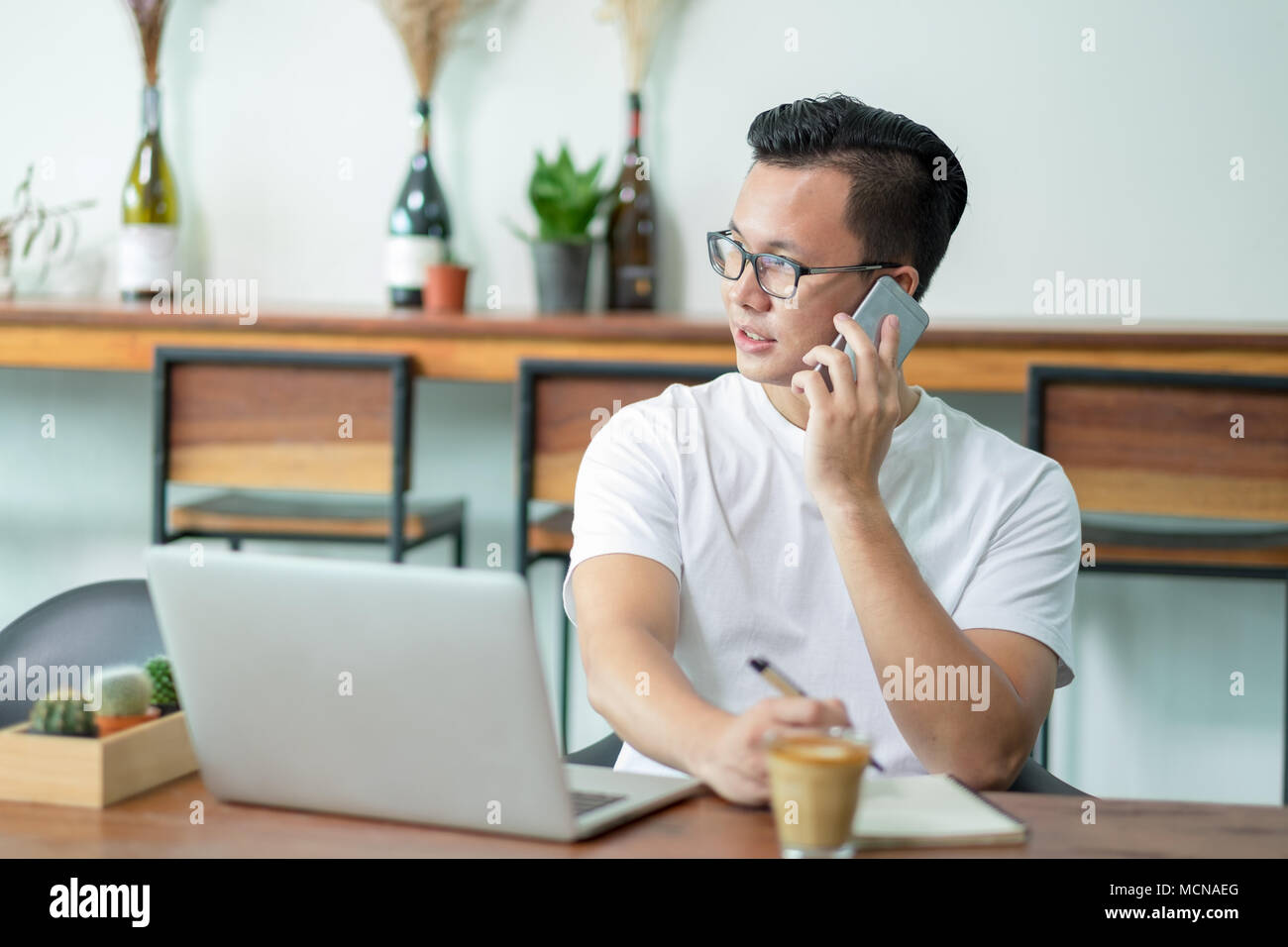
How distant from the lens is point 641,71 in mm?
2633

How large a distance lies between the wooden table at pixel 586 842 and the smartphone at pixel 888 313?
0.58m

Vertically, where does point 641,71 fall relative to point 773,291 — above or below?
above

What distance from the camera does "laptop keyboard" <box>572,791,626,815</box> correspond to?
2.67 feet

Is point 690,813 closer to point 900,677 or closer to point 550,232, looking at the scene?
point 900,677

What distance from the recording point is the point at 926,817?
80cm

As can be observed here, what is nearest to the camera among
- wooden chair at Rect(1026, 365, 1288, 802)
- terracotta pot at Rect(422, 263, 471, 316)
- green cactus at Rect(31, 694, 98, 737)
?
green cactus at Rect(31, 694, 98, 737)

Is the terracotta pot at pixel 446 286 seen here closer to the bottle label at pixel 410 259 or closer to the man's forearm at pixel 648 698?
the bottle label at pixel 410 259

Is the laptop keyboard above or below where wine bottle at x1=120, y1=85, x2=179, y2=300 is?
below

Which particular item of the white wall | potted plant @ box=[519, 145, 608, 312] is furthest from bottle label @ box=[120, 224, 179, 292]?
potted plant @ box=[519, 145, 608, 312]

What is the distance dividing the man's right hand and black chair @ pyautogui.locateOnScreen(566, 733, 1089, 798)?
0.91ft

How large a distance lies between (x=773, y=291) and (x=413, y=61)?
5.28 feet

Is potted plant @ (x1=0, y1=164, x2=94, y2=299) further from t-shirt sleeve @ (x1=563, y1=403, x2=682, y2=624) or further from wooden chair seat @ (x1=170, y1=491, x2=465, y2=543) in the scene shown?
t-shirt sleeve @ (x1=563, y1=403, x2=682, y2=624)
